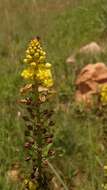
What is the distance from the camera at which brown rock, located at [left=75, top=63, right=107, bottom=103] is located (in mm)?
5090

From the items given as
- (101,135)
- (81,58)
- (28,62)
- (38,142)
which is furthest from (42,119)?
(81,58)

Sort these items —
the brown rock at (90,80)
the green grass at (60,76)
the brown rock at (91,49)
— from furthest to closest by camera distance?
the brown rock at (91,49) < the brown rock at (90,80) < the green grass at (60,76)

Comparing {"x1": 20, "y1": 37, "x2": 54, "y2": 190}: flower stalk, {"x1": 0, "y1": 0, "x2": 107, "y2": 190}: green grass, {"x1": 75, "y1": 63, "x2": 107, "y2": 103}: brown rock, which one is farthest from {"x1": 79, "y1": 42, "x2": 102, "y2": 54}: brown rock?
{"x1": 20, "y1": 37, "x2": 54, "y2": 190}: flower stalk

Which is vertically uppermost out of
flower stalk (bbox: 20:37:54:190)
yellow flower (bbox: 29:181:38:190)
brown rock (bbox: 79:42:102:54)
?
brown rock (bbox: 79:42:102:54)

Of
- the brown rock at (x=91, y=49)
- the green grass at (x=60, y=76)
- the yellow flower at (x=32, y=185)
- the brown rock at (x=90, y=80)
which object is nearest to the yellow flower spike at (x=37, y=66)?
the yellow flower at (x=32, y=185)

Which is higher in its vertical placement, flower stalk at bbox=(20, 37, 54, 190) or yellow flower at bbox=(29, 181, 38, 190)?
flower stalk at bbox=(20, 37, 54, 190)

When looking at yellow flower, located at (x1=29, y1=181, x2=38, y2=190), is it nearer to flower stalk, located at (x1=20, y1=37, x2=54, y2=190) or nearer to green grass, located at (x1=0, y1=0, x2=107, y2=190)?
flower stalk, located at (x1=20, y1=37, x2=54, y2=190)

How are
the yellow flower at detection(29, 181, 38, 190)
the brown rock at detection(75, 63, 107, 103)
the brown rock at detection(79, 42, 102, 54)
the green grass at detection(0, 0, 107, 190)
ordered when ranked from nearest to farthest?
the yellow flower at detection(29, 181, 38, 190) < the green grass at detection(0, 0, 107, 190) < the brown rock at detection(75, 63, 107, 103) < the brown rock at detection(79, 42, 102, 54)

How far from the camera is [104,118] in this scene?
461 centimetres

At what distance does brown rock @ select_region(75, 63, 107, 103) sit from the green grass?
3.9 inches

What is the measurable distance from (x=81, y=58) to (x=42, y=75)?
305 centimetres

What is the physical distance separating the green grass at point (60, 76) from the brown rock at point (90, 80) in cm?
10

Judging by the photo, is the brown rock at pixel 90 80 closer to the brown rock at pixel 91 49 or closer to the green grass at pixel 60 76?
the green grass at pixel 60 76

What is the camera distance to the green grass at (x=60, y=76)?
4016 mm
